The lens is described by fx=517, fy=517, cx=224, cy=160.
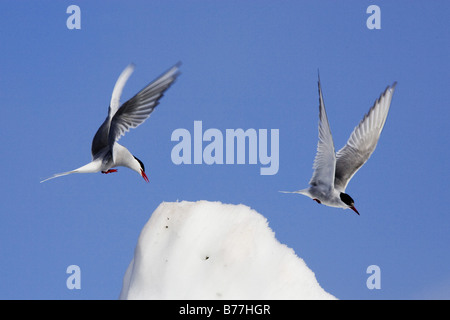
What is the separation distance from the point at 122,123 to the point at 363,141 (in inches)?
178

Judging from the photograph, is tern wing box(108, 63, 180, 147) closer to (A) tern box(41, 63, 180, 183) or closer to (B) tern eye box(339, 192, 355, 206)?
(A) tern box(41, 63, 180, 183)

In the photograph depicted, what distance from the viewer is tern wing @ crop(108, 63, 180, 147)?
19.7 ft

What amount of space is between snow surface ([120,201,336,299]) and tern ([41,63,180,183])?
Result: 225cm

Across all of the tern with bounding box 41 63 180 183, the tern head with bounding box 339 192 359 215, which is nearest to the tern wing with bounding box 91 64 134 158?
the tern with bounding box 41 63 180 183

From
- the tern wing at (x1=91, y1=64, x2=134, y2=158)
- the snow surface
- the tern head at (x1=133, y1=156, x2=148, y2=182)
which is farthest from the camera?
the tern head at (x1=133, y1=156, x2=148, y2=182)

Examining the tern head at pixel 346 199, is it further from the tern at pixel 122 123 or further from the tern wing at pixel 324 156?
the tern at pixel 122 123

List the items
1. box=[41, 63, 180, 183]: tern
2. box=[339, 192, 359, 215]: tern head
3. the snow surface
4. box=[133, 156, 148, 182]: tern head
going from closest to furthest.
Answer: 1. the snow surface
2. box=[41, 63, 180, 183]: tern
3. box=[133, 156, 148, 182]: tern head
4. box=[339, 192, 359, 215]: tern head

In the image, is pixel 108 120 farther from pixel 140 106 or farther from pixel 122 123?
pixel 140 106

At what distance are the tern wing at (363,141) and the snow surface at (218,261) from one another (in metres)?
4.78

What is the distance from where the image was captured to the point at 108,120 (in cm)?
712

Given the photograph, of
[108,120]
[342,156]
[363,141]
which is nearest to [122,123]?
[108,120]

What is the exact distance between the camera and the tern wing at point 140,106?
19.7 ft

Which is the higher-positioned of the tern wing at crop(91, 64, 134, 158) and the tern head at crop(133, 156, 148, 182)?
the tern wing at crop(91, 64, 134, 158)

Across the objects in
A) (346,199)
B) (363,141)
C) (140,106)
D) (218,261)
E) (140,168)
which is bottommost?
(346,199)
